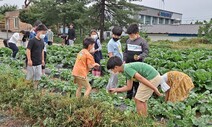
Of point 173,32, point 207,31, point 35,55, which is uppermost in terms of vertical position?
point 173,32

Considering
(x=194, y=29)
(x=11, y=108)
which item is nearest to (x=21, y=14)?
(x=194, y=29)

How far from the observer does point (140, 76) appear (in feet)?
13.5

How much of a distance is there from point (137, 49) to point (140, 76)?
5.85ft

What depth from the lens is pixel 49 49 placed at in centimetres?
1358

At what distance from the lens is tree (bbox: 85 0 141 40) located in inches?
1085

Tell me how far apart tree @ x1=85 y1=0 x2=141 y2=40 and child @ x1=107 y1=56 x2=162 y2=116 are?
2325cm

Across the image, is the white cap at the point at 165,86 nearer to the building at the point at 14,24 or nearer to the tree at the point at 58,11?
the tree at the point at 58,11

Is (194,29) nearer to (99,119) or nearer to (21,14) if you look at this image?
(21,14)

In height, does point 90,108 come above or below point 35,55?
below

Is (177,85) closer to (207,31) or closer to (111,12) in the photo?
(111,12)

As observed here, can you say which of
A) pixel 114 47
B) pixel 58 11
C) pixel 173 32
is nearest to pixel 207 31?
pixel 58 11

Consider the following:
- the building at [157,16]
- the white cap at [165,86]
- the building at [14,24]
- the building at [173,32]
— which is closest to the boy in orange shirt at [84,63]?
the white cap at [165,86]

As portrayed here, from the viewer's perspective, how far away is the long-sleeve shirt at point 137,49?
19.0 feet

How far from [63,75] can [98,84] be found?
1.39m
